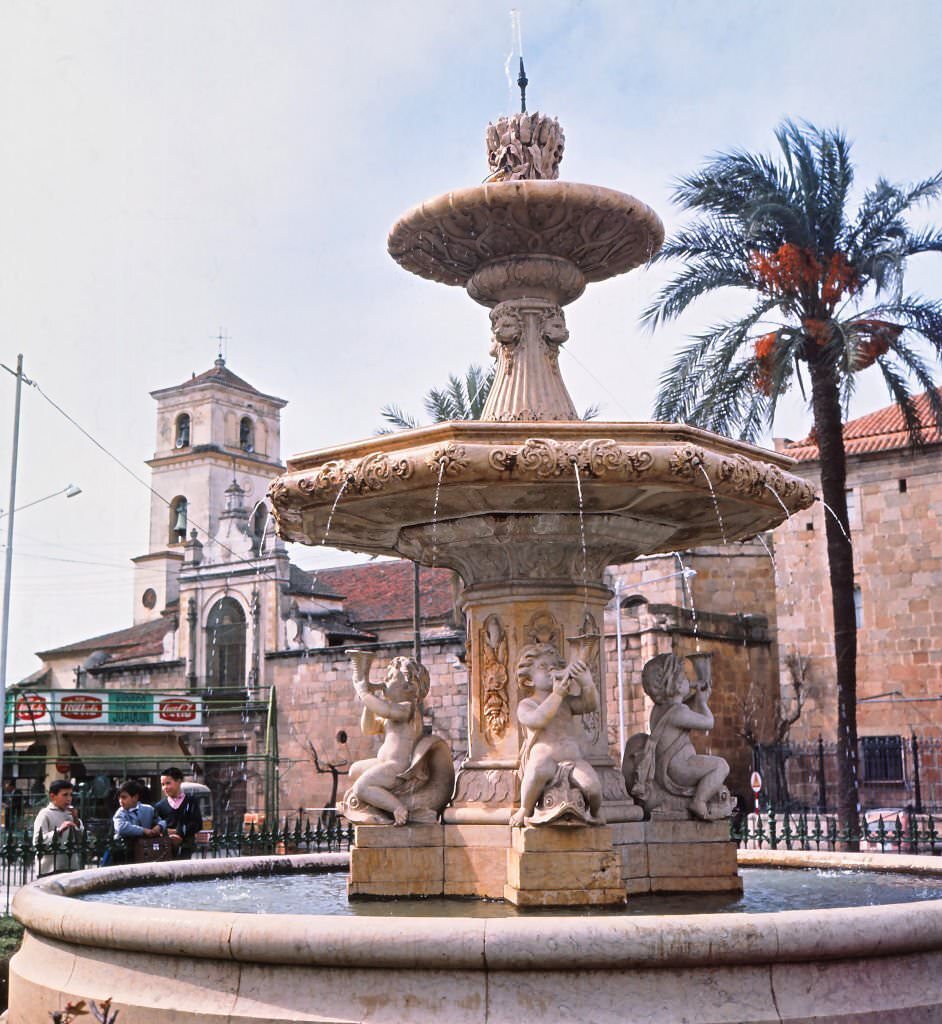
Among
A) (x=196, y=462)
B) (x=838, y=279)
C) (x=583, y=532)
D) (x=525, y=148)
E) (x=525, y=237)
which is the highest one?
(x=196, y=462)

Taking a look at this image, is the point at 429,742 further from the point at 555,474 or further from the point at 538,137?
the point at 538,137

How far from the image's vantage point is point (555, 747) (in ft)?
22.1

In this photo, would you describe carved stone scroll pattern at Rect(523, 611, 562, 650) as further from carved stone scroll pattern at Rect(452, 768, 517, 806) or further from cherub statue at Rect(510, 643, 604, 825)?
carved stone scroll pattern at Rect(452, 768, 517, 806)

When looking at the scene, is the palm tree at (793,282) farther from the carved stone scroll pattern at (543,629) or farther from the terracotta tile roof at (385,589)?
the terracotta tile roof at (385,589)

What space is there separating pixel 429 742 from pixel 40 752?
28821 millimetres

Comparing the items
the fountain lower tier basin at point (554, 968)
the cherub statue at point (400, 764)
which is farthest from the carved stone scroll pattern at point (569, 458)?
the fountain lower tier basin at point (554, 968)

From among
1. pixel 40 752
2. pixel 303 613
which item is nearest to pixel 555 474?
pixel 40 752

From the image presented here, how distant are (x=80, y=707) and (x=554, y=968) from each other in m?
26.1

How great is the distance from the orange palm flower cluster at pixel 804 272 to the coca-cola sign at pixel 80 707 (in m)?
17.5

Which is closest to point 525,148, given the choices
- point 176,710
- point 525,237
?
point 525,237

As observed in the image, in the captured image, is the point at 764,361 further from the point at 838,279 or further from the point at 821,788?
the point at 821,788

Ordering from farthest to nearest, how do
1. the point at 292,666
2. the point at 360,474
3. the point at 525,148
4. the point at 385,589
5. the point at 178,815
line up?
the point at 385,589, the point at 292,666, the point at 178,815, the point at 525,148, the point at 360,474

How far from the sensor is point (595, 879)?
6.56m

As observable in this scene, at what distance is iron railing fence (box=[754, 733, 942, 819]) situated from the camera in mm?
28766
